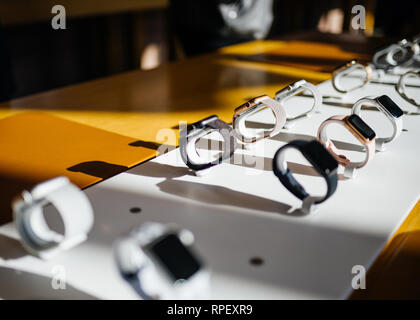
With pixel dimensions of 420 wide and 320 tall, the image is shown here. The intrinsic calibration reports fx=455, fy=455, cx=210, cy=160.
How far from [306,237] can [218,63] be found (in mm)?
1240

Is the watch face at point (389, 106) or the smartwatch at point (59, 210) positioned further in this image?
the watch face at point (389, 106)

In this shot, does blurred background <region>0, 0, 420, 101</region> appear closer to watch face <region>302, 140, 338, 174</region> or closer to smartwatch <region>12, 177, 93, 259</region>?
smartwatch <region>12, 177, 93, 259</region>

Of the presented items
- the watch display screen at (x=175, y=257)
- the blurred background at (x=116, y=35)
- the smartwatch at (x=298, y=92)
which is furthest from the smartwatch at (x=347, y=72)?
the watch display screen at (x=175, y=257)

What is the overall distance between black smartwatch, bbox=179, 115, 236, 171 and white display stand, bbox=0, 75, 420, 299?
27 millimetres

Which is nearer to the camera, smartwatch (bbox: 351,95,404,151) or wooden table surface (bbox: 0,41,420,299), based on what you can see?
wooden table surface (bbox: 0,41,420,299)

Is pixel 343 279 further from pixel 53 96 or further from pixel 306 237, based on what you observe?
pixel 53 96

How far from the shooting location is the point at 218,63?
1795 mm

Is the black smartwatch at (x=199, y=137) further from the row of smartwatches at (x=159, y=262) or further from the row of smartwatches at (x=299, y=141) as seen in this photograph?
the row of smartwatches at (x=159, y=262)

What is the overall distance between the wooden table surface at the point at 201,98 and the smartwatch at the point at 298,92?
0.19 m

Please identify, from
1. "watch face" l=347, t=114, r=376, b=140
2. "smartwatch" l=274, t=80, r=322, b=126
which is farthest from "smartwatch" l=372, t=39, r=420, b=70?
"watch face" l=347, t=114, r=376, b=140

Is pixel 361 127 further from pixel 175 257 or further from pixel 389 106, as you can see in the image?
pixel 175 257

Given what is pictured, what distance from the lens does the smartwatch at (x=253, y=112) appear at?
2.99 feet

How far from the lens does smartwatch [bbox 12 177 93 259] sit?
1.92 feet

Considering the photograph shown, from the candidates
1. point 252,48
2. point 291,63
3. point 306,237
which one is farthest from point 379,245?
point 252,48
